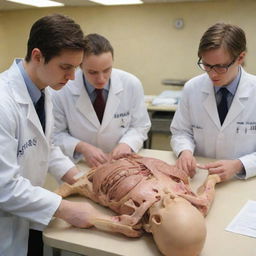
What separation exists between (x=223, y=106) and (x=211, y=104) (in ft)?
0.21

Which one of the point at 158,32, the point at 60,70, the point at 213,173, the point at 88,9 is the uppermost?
the point at 88,9

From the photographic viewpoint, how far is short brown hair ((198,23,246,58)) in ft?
4.61

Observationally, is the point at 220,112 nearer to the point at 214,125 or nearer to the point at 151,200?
the point at 214,125

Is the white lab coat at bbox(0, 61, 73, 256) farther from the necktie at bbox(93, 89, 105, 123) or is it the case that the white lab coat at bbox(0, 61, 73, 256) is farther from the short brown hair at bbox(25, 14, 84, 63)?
the necktie at bbox(93, 89, 105, 123)

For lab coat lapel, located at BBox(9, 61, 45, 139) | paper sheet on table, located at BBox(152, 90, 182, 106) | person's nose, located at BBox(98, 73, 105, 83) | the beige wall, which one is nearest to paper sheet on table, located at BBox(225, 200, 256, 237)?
lab coat lapel, located at BBox(9, 61, 45, 139)

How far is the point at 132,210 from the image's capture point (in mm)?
1089

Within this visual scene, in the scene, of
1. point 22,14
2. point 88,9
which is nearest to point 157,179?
point 88,9

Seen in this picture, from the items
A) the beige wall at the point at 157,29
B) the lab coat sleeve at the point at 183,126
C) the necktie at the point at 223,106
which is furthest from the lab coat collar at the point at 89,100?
the beige wall at the point at 157,29

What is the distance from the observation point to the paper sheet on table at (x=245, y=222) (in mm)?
1060

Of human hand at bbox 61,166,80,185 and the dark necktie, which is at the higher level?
the dark necktie

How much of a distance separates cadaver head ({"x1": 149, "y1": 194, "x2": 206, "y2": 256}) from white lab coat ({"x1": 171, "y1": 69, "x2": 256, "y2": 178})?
2.05 ft

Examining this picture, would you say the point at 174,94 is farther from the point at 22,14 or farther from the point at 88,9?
the point at 22,14

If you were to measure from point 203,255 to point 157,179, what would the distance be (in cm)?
34

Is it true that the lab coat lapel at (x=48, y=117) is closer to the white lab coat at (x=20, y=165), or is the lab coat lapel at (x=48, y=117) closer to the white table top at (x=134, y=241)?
the white lab coat at (x=20, y=165)
